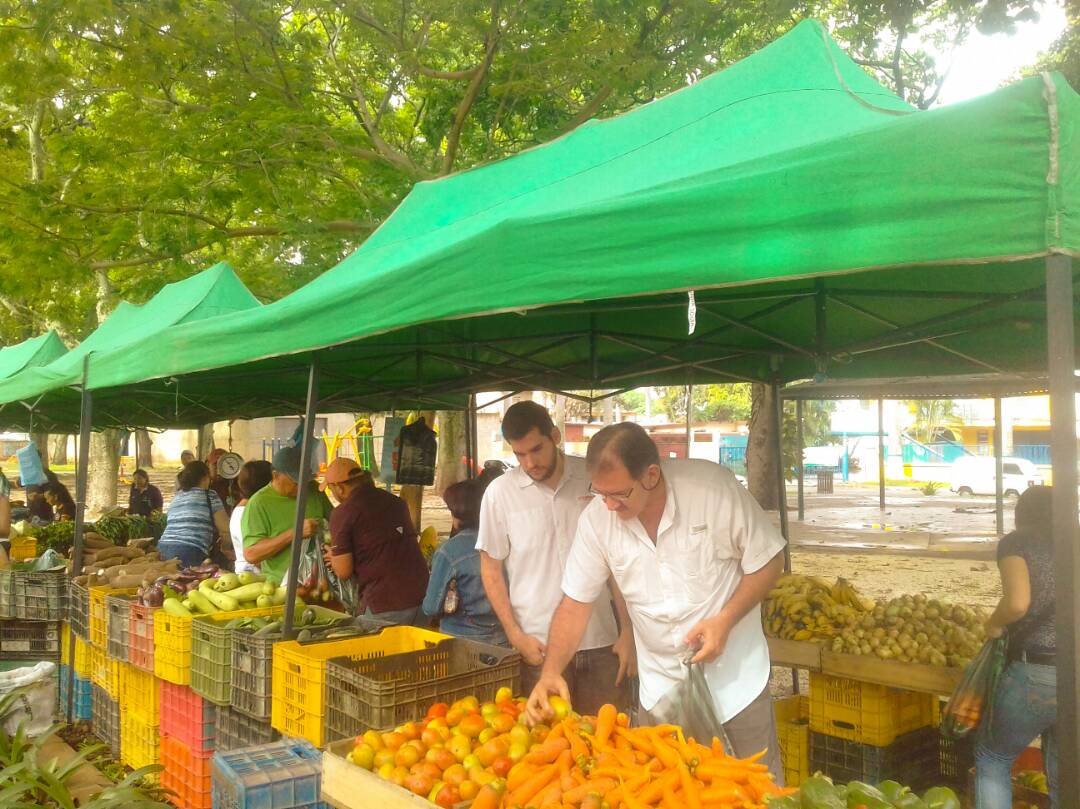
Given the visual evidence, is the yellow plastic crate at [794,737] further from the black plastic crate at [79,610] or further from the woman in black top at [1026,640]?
the black plastic crate at [79,610]

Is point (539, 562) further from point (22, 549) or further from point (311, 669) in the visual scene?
point (22, 549)

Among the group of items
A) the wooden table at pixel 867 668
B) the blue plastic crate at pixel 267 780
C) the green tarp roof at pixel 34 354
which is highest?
the green tarp roof at pixel 34 354

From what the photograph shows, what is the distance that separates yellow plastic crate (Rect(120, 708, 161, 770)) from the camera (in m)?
5.38

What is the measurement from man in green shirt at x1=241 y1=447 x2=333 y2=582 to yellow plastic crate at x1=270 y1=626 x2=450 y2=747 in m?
1.87

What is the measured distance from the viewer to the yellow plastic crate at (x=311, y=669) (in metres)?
3.88

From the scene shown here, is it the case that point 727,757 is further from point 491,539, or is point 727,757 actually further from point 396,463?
point 396,463

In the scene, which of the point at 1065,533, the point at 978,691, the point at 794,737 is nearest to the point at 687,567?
the point at 1065,533

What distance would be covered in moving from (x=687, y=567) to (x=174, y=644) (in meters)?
3.03

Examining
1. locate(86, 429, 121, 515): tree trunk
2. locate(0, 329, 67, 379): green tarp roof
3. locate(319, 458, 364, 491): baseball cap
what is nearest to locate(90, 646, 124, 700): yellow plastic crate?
locate(319, 458, 364, 491): baseball cap

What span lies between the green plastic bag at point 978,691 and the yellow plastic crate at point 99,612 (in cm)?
487

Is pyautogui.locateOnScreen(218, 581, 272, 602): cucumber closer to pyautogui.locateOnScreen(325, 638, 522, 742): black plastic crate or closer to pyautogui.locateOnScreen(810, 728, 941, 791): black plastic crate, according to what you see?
pyautogui.locateOnScreen(325, 638, 522, 742): black plastic crate

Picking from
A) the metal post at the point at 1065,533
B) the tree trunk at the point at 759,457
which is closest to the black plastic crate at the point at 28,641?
the metal post at the point at 1065,533

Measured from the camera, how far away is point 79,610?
6.58 metres

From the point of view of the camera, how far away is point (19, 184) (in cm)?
1105
